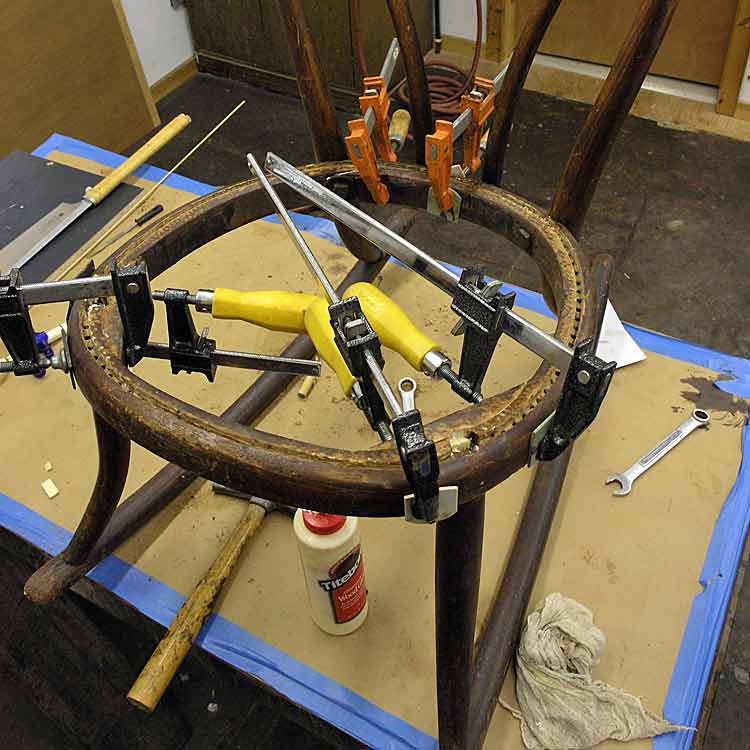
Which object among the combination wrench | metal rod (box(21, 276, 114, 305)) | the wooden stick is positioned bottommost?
the combination wrench

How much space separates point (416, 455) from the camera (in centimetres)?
58

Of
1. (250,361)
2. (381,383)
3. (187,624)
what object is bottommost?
(187,624)

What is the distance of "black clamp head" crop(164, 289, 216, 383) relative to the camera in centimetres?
83

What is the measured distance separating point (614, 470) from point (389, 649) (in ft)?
1.63

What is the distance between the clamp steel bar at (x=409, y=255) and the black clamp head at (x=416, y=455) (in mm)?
179

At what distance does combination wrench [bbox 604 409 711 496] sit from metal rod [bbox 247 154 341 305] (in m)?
0.64

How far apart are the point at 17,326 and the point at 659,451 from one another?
3.33 feet

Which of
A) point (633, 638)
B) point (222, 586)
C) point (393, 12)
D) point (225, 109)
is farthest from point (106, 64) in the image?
point (633, 638)

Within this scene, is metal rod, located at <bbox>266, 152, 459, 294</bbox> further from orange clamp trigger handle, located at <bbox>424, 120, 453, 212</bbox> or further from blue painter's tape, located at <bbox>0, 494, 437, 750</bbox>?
blue painter's tape, located at <bbox>0, 494, 437, 750</bbox>

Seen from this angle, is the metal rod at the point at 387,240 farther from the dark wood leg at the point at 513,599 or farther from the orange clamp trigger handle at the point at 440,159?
the dark wood leg at the point at 513,599

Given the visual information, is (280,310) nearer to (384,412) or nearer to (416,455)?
(384,412)

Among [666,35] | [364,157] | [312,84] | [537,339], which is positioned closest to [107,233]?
[312,84]

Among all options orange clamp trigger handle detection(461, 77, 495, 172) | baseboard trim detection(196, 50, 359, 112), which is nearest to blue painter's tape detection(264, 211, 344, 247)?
orange clamp trigger handle detection(461, 77, 495, 172)

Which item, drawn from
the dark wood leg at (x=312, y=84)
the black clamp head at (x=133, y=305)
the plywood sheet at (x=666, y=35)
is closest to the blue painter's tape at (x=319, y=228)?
the dark wood leg at (x=312, y=84)
